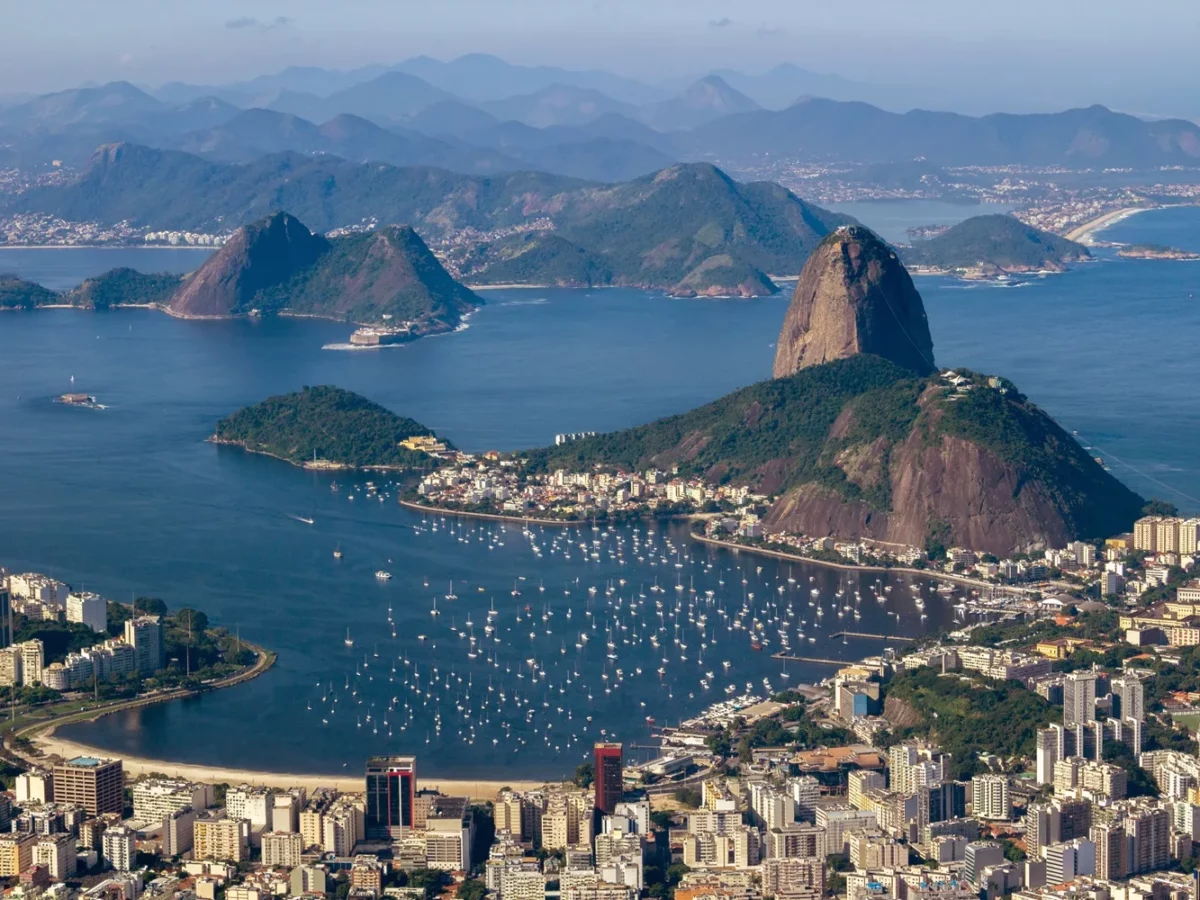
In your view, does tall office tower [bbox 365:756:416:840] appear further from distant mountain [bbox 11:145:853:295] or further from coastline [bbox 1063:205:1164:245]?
coastline [bbox 1063:205:1164:245]

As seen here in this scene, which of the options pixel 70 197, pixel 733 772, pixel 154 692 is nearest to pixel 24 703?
pixel 154 692

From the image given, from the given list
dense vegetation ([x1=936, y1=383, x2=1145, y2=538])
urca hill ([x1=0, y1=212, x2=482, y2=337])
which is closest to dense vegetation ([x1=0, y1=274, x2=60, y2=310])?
urca hill ([x1=0, y1=212, x2=482, y2=337])

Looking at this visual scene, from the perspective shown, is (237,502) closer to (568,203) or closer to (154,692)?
(154,692)

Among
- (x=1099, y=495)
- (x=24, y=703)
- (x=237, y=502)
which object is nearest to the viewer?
(x=24, y=703)

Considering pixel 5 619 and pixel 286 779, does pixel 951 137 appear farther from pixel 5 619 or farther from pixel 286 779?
pixel 286 779

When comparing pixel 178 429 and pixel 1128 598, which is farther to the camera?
pixel 178 429

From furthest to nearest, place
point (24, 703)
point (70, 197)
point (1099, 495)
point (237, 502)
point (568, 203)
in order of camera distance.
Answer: point (70, 197) → point (568, 203) → point (237, 502) → point (1099, 495) → point (24, 703)

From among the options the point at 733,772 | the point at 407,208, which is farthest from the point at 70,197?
the point at 733,772

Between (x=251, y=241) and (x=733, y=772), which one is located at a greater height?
(x=251, y=241)
